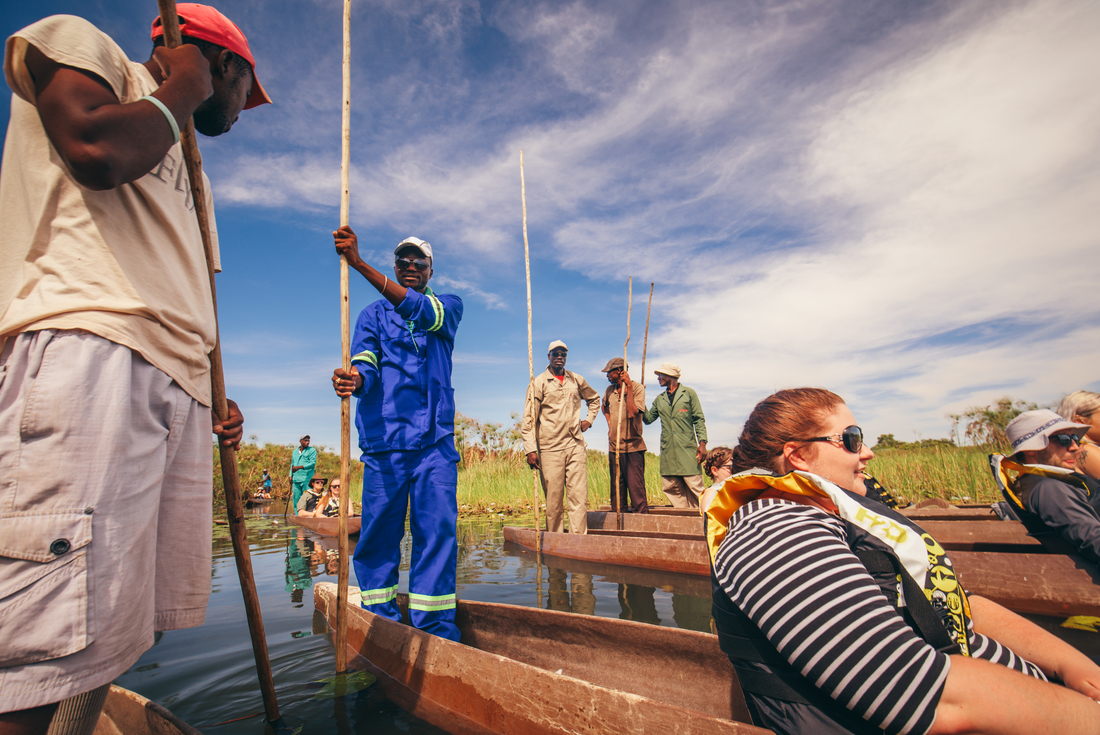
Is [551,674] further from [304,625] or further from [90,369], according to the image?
[304,625]

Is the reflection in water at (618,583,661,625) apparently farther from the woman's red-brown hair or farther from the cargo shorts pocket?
the cargo shorts pocket

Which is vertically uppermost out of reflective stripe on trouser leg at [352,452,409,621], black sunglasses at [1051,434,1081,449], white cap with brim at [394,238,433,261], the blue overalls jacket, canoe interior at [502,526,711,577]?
white cap with brim at [394,238,433,261]

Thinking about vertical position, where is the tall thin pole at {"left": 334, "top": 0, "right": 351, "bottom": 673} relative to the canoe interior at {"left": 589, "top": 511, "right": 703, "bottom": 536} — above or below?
above

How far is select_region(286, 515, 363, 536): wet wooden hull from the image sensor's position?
6.77m

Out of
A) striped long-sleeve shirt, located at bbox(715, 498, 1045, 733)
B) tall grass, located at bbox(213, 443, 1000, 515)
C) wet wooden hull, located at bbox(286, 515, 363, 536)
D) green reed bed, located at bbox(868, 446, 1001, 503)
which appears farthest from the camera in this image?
tall grass, located at bbox(213, 443, 1000, 515)

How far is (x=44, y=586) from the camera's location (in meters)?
0.91

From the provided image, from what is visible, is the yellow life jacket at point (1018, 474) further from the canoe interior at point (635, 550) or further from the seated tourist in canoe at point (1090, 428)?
the canoe interior at point (635, 550)

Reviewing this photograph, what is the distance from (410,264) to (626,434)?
468 cm

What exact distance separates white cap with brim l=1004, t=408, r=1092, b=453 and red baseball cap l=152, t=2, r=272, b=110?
163 inches

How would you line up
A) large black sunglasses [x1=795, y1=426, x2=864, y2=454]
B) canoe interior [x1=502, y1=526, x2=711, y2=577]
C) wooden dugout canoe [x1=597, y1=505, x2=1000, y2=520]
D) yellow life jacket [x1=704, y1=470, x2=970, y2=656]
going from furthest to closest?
wooden dugout canoe [x1=597, y1=505, x2=1000, y2=520] → canoe interior [x1=502, y1=526, x2=711, y2=577] → large black sunglasses [x1=795, y1=426, x2=864, y2=454] → yellow life jacket [x1=704, y1=470, x2=970, y2=656]

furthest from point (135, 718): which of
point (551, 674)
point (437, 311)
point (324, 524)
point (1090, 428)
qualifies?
point (324, 524)

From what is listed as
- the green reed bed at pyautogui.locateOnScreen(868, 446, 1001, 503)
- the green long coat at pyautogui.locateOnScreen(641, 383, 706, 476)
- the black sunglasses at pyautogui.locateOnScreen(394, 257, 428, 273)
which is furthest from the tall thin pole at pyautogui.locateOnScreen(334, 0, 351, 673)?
the green reed bed at pyautogui.locateOnScreen(868, 446, 1001, 503)

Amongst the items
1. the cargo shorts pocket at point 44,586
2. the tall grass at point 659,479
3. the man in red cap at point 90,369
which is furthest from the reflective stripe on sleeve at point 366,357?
the tall grass at point 659,479

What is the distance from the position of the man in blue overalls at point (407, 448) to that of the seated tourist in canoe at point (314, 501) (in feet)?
23.4
